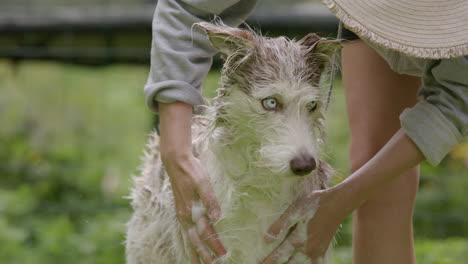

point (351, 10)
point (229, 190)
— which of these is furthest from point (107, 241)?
point (351, 10)

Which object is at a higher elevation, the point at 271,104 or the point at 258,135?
the point at 271,104

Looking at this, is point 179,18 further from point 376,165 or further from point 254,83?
point 376,165

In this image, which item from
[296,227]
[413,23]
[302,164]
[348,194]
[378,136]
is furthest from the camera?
[378,136]

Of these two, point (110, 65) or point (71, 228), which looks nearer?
point (71, 228)

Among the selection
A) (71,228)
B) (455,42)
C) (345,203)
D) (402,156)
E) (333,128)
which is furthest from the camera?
(333,128)

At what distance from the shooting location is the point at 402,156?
2.49 metres

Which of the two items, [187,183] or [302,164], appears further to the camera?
[187,183]

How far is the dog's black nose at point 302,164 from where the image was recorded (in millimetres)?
2354

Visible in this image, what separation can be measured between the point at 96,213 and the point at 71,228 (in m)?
0.28

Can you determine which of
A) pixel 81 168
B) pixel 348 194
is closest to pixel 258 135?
pixel 348 194

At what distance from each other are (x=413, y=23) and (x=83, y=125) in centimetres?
433

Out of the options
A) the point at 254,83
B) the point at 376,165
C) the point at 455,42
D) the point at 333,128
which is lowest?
the point at 333,128

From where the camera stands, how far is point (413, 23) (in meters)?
2.23

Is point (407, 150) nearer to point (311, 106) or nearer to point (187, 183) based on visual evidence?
point (311, 106)
